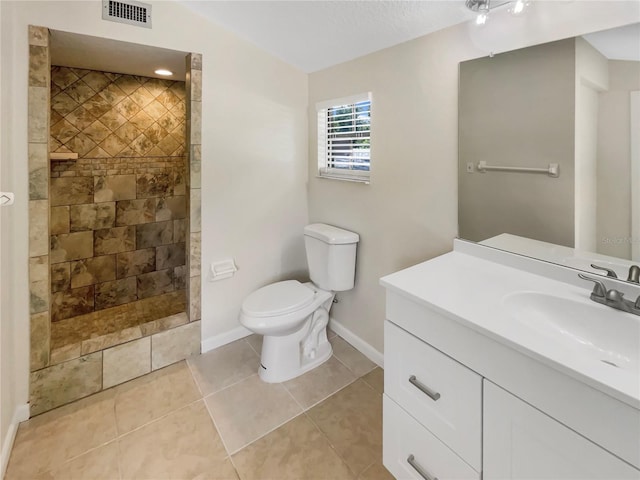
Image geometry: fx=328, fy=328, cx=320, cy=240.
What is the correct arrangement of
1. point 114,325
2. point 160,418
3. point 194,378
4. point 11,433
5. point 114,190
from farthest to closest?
point 114,190 < point 114,325 < point 194,378 < point 160,418 < point 11,433

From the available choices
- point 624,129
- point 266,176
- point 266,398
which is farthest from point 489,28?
point 266,398

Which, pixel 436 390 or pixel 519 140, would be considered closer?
pixel 436 390

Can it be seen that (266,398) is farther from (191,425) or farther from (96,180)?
(96,180)

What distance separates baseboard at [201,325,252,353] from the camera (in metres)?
2.26

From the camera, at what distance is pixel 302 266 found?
270 cm

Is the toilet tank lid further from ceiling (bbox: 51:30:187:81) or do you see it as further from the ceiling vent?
the ceiling vent

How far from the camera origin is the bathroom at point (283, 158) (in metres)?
1.52

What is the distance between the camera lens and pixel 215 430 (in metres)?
1.63

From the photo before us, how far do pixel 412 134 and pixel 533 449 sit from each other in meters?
1.42

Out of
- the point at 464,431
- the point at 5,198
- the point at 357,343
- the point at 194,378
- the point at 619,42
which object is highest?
the point at 619,42

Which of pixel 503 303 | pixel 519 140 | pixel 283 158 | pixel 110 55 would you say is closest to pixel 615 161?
pixel 519 140

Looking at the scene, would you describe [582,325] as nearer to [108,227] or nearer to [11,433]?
[11,433]

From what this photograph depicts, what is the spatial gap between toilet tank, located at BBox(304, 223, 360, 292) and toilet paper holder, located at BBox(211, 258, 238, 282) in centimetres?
57

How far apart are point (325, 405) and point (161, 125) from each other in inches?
100
